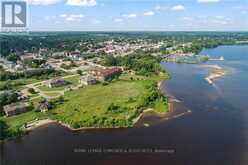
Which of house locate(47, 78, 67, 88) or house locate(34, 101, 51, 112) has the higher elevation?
house locate(47, 78, 67, 88)

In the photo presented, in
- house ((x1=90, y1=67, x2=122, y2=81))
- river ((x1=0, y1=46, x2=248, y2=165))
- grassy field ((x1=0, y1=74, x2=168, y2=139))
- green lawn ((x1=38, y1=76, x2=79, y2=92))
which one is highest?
house ((x1=90, y1=67, x2=122, y2=81))

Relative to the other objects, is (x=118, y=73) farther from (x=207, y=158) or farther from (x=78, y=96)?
(x=207, y=158)

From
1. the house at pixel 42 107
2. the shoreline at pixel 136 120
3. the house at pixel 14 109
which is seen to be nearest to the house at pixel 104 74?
the shoreline at pixel 136 120

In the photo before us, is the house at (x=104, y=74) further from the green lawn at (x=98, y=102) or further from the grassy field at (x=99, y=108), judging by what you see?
the grassy field at (x=99, y=108)

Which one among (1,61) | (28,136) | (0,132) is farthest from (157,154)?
(1,61)

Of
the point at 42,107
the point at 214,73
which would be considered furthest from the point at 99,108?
the point at 214,73

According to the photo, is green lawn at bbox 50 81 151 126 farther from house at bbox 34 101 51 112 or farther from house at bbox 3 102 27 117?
house at bbox 3 102 27 117

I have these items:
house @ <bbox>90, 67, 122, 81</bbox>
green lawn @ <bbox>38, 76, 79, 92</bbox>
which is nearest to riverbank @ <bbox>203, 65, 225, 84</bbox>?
house @ <bbox>90, 67, 122, 81</bbox>

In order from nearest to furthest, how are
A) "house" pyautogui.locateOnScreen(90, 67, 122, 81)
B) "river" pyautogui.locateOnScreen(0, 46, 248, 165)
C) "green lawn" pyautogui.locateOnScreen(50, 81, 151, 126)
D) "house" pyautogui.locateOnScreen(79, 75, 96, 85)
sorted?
"river" pyautogui.locateOnScreen(0, 46, 248, 165)
"green lawn" pyautogui.locateOnScreen(50, 81, 151, 126)
"house" pyautogui.locateOnScreen(79, 75, 96, 85)
"house" pyautogui.locateOnScreen(90, 67, 122, 81)
